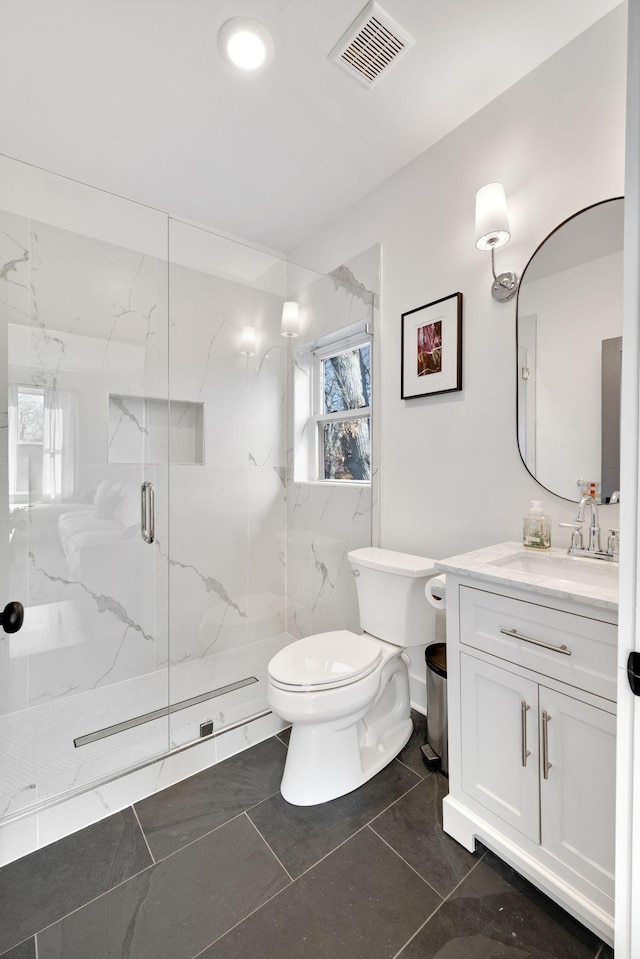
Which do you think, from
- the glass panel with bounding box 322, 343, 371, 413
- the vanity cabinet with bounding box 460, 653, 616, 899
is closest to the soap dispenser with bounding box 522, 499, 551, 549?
the vanity cabinet with bounding box 460, 653, 616, 899

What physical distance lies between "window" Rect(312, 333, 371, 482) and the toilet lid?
2.94ft

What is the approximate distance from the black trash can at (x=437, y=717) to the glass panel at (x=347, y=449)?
99 cm

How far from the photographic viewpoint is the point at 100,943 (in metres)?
1.02

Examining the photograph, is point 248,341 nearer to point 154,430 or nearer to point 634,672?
point 154,430

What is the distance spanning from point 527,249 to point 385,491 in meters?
1.16

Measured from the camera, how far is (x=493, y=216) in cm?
146

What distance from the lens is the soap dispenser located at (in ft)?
4.67

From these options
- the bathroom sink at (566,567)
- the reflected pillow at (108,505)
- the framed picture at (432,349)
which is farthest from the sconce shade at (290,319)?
the bathroom sink at (566,567)

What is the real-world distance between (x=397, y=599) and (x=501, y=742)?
0.62m

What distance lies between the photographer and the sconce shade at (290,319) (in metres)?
2.46

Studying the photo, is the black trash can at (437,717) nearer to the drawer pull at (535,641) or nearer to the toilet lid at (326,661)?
the toilet lid at (326,661)

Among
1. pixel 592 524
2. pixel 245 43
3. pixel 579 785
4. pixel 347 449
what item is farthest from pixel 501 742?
pixel 245 43

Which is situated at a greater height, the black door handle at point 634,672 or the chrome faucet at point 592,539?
the chrome faucet at point 592,539

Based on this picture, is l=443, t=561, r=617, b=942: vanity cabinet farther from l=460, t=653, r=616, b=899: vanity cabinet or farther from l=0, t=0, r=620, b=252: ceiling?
l=0, t=0, r=620, b=252: ceiling
